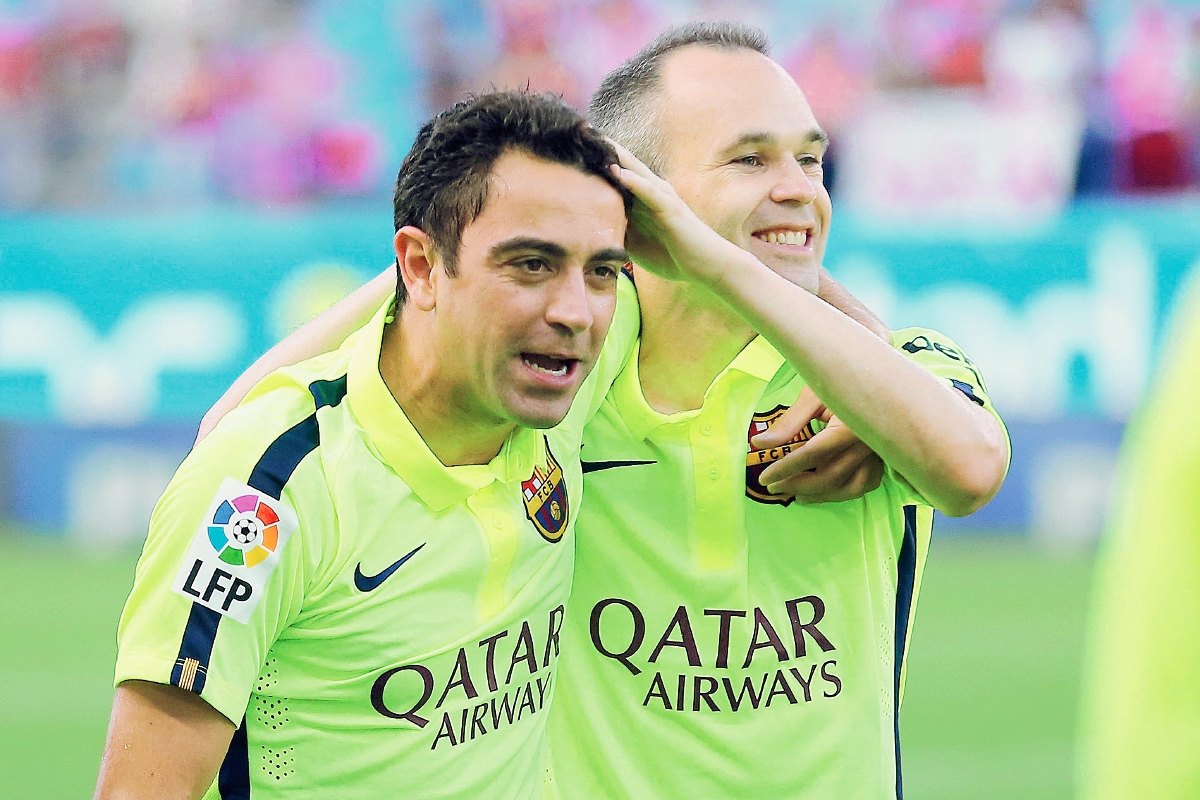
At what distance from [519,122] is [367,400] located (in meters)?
0.56

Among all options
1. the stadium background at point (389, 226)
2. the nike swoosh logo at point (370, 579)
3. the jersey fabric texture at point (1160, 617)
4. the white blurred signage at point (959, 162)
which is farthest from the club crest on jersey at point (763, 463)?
the white blurred signage at point (959, 162)

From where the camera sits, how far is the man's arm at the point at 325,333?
11.0ft

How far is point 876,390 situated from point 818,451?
292 mm

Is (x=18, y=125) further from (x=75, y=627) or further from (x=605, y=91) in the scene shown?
(x=605, y=91)

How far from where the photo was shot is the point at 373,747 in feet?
9.31

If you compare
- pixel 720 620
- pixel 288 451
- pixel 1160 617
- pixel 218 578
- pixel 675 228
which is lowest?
pixel 1160 617

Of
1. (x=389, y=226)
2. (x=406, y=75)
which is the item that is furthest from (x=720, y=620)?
(x=406, y=75)

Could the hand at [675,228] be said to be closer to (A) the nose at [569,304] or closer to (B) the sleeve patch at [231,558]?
(A) the nose at [569,304]

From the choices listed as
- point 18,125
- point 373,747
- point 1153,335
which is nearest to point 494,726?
point 373,747

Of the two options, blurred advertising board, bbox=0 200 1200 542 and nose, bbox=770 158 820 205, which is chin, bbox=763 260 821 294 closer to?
nose, bbox=770 158 820 205

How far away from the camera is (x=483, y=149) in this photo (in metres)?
2.88

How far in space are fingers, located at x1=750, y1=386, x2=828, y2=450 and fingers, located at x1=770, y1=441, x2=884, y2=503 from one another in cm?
9

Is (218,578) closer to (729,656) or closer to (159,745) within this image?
(159,745)

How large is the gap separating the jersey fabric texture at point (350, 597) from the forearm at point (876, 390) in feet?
1.74
